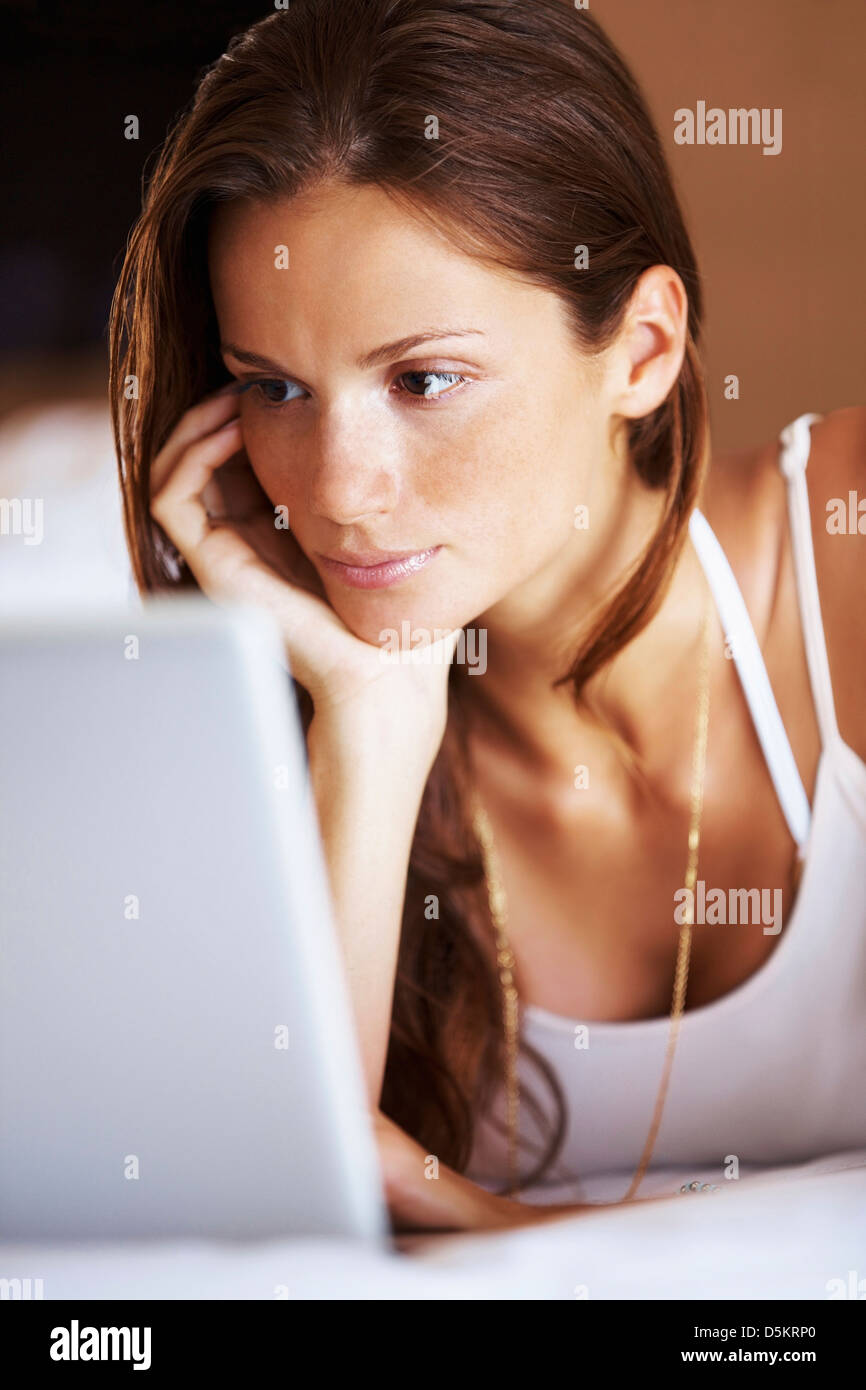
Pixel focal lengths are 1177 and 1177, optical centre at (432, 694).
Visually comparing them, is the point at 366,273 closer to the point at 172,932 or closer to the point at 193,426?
the point at 193,426

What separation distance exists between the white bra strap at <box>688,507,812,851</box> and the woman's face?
0.13 meters

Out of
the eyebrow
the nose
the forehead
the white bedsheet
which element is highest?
the forehead

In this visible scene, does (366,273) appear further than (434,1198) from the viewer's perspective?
No

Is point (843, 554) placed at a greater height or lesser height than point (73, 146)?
lesser

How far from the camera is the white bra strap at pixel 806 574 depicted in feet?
3.11

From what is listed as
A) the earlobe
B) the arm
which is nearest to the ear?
the earlobe

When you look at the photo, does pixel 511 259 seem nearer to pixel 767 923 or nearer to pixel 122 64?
pixel 122 64

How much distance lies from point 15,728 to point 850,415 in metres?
0.67

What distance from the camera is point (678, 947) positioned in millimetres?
1021

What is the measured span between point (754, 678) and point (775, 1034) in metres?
0.31

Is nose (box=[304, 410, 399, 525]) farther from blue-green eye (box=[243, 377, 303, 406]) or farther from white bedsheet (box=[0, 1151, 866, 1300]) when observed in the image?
white bedsheet (box=[0, 1151, 866, 1300])

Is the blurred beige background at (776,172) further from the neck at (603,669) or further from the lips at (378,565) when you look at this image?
the lips at (378,565)

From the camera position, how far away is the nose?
2.84 feet

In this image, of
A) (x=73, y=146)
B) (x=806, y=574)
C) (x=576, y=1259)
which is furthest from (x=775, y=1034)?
(x=73, y=146)
